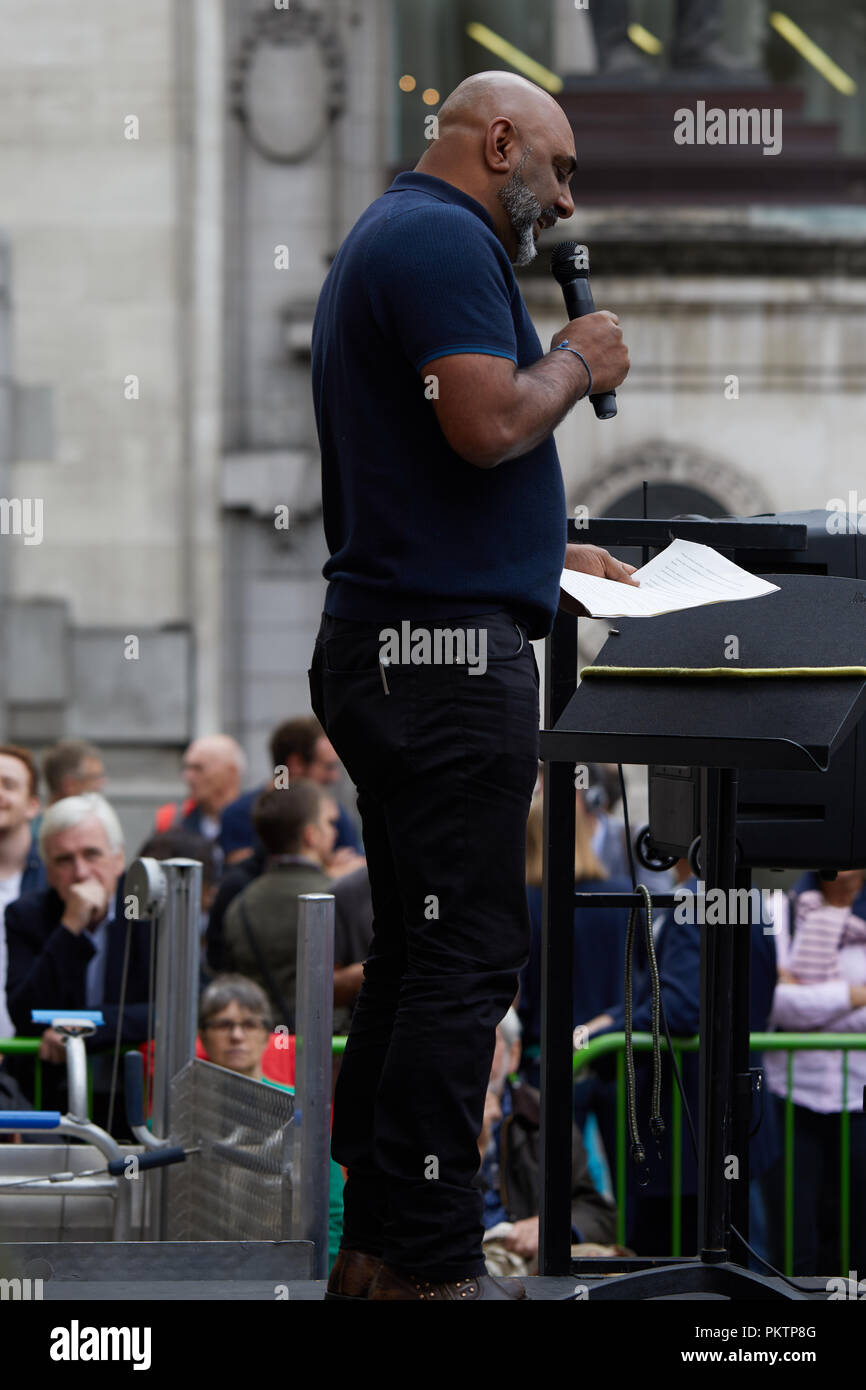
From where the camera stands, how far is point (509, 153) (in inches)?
128

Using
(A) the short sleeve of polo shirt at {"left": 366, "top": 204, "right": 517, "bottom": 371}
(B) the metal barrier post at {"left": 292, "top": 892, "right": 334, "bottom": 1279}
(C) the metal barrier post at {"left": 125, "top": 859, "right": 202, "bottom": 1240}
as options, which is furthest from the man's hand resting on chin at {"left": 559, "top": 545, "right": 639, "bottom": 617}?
(C) the metal barrier post at {"left": 125, "top": 859, "right": 202, "bottom": 1240}

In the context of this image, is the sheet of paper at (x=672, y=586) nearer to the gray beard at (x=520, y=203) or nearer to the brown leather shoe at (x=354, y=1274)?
the gray beard at (x=520, y=203)

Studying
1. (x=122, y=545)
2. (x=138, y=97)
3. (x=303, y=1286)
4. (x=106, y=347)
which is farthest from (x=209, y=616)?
(x=303, y=1286)

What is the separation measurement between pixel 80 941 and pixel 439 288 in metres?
3.56

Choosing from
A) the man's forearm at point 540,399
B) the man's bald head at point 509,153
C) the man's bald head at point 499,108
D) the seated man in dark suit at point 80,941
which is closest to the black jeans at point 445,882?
the man's forearm at point 540,399

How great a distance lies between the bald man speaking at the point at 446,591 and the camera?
306 centimetres

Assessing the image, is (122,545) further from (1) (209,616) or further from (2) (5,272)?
(2) (5,272)

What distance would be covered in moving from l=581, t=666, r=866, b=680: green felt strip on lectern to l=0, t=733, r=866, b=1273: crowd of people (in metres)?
1.92

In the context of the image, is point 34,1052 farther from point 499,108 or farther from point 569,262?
point 499,108

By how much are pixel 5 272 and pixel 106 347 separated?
94 cm

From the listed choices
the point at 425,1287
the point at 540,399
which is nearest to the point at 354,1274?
the point at 425,1287

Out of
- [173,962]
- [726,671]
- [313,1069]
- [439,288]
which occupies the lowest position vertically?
[313,1069]

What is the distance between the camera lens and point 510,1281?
3.29 metres

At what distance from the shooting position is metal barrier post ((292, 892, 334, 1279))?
400 centimetres
